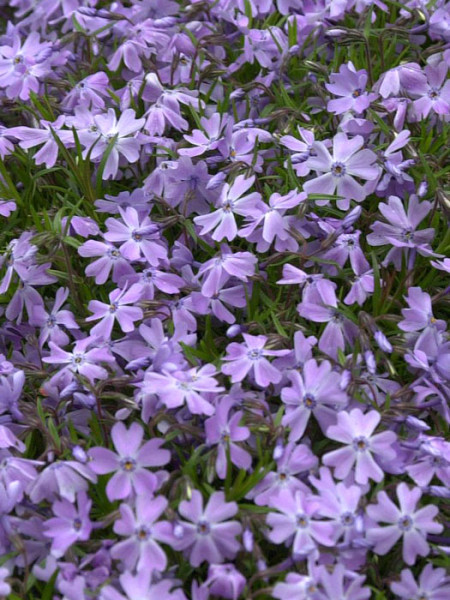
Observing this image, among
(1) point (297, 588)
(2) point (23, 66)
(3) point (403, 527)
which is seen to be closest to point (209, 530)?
(1) point (297, 588)

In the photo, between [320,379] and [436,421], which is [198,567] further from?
[436,421]

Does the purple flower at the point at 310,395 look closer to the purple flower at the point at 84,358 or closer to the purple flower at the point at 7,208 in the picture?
the purple flower at the point at 84,358

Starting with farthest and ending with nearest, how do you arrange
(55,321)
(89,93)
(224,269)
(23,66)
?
(23,66) → (89,93) → (55,321) → (224,269)

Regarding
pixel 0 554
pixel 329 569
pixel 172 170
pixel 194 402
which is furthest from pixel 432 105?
pixel 0 554

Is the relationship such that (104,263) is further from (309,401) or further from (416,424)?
(416,424)

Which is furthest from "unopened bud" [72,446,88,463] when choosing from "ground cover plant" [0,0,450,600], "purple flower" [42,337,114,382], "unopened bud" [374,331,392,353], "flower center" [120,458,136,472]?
"unopened bud" [374,331,392,353]

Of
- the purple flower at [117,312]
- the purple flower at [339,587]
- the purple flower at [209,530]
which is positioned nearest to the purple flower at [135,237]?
the purple flower at [117,312]
